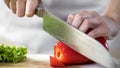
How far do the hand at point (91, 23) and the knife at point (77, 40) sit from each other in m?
0.08

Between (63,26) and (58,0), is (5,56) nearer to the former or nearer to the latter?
(63,26)

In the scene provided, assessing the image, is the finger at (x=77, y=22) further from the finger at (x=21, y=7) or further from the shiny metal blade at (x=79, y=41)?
the finger at (x=21, y=7)

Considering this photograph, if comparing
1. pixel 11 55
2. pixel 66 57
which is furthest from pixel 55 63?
pixel 11 55

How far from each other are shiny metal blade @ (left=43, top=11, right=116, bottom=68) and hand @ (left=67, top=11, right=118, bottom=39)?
82 millimetres

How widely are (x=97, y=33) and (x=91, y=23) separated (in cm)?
5

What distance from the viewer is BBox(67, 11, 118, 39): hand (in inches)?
56.8

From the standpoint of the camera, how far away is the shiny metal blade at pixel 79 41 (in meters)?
1.34

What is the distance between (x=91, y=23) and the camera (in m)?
1.46

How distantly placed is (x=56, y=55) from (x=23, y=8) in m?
0.22

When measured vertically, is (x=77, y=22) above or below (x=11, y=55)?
above

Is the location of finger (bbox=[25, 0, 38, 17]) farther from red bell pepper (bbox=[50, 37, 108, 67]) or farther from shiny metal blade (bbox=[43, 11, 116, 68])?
red bell pepper (bbox=[50, 37, 108, 67])

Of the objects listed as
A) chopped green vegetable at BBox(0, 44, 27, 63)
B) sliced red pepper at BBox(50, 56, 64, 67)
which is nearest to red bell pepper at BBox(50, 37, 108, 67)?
sliced red pepper at BBox(50, 56, 64, 67)

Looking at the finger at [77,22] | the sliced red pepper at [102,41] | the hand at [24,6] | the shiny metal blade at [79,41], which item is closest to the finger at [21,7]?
the hand at [24,6]

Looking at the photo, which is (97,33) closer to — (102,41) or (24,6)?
(102,41)
